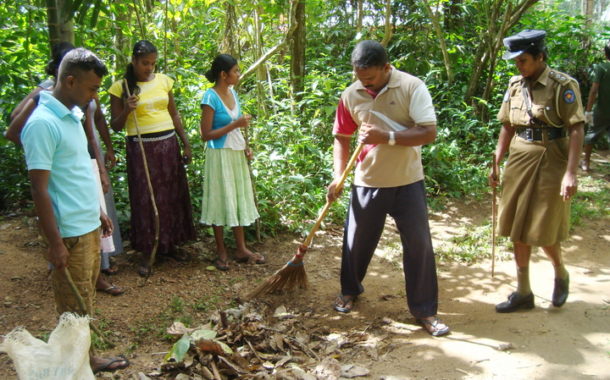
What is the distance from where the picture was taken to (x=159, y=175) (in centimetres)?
405

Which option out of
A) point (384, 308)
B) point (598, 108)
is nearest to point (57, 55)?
point (384, 308)

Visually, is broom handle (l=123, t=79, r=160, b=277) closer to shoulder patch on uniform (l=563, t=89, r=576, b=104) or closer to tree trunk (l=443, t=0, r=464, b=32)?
shoulder patch on uniform (l=563, t=89, r=576, b=104)

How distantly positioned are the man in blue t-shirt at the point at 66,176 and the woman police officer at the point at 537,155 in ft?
8.18

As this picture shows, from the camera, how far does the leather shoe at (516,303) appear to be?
3.56 meters

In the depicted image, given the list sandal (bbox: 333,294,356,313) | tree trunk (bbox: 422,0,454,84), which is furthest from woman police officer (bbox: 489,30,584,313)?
tree trunk (bbox: 422,0,454,84)

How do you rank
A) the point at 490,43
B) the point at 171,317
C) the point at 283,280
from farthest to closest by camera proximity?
the point at 490,43, the point at 283,280, the point at 171,317

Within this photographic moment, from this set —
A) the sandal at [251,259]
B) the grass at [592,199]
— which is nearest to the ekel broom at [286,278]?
the sandal at [251,259]

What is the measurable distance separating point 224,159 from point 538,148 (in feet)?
7.72

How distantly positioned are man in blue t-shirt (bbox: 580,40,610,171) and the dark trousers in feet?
14.8

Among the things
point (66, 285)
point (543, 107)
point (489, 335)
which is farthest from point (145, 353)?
point (543, 107)

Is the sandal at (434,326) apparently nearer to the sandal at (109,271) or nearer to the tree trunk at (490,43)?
the sandal at (109,271)

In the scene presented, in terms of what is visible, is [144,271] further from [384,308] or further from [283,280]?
[384,308]

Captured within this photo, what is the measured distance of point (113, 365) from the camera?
2.79 m

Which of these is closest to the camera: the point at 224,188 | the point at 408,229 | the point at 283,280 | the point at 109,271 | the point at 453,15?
the point at 408,229
